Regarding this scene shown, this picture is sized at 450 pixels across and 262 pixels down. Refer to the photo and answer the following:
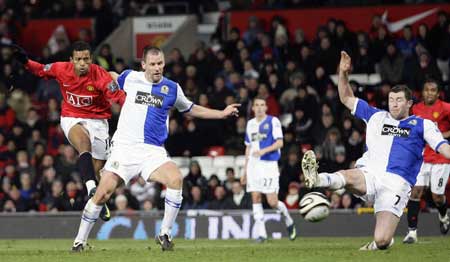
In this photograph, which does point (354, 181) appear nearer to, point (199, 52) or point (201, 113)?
point (201, 113)

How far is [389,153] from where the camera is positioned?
12.9 meters

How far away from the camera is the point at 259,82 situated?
23.4 meters

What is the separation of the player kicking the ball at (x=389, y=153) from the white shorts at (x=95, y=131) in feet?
11.6

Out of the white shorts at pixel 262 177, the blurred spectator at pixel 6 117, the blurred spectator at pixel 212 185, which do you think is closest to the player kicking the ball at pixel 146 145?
the white shorts at pixel 262 177

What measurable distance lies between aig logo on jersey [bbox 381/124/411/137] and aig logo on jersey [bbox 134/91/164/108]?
267cm

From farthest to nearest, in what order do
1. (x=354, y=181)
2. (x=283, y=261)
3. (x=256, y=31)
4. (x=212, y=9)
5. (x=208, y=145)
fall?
(x=212, y=9)
(x=256, y=31)
(x=208, y=145)
(x=354, y=181)
(x=283, y=261)

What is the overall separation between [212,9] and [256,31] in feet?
10.9

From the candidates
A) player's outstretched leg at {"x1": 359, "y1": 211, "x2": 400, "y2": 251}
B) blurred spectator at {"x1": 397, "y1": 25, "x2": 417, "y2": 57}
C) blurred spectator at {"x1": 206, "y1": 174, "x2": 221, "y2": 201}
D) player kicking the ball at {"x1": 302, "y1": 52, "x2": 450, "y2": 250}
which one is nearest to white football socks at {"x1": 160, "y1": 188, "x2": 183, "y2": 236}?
player kicking the ball at {"x1": 302, "y1": 52, "x2": 450, "y2": 250}

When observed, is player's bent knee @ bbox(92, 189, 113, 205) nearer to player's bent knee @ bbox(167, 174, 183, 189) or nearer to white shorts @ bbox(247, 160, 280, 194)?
player's bent knee @ bbox(167, 174, 183, 189)

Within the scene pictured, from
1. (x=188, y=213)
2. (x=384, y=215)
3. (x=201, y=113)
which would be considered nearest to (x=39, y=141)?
(x=188, y=213)

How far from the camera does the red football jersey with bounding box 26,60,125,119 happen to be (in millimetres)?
14445

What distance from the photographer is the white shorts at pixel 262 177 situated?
60.2ft

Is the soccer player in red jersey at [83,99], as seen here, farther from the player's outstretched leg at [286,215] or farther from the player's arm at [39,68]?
the player's outstretched leg at [286,215]

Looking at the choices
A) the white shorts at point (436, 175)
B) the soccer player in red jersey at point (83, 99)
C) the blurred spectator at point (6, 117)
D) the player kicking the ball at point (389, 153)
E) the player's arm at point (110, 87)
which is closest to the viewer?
the player kicking the ball at point (389, 153)
